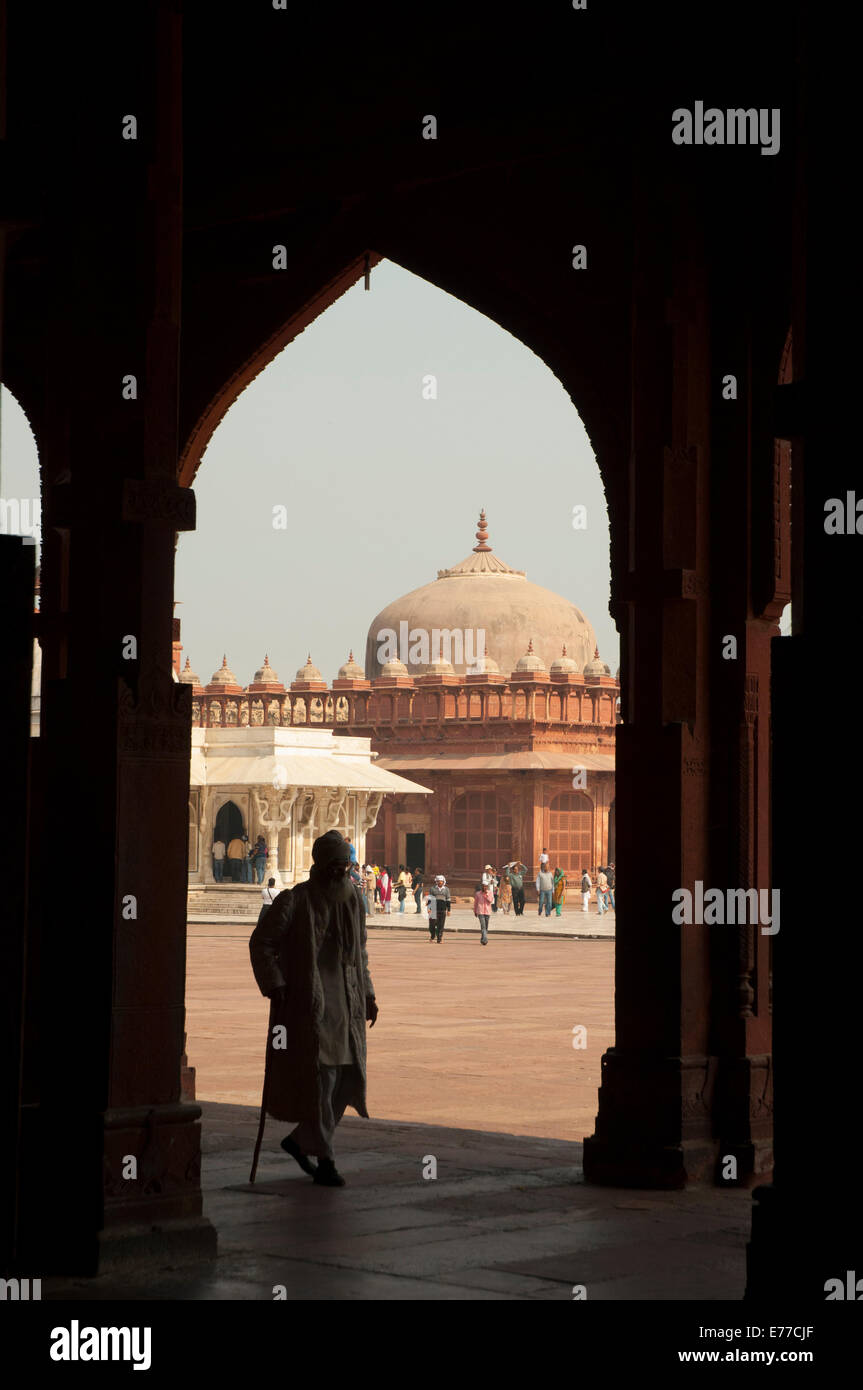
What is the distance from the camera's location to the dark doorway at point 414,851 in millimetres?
40281

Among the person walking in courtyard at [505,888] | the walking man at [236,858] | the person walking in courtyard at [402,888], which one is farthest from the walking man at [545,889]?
the walking man at [236,858]

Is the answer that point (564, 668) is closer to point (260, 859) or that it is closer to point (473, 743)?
point (473, 743)

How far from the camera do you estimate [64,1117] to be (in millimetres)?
4930

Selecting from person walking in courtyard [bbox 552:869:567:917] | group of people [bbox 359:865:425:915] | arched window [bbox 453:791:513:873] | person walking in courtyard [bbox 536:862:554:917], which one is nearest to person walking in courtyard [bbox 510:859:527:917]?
person walking in courtyard [bbox 536:862:554:917]

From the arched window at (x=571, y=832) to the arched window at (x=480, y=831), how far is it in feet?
3.10

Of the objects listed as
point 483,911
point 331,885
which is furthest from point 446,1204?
point 483,911

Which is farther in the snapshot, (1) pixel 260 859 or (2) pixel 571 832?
(2) pixel 571 832

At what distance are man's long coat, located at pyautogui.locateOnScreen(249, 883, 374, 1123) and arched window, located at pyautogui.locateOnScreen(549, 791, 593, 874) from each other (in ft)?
106

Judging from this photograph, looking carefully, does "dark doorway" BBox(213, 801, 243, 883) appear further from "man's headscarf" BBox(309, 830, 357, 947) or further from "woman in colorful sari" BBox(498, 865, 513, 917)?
"man's headscarf" BBox(309, 830, 357, 947)

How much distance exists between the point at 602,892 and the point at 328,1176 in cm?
2921

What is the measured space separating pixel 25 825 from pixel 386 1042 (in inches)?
388

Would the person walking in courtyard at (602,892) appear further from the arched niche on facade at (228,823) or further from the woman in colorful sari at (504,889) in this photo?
the arched niche on facade at (228,823)

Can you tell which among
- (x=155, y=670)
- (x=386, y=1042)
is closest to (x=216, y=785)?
(x=386, y=1042)

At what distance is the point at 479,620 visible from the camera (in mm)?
47938
